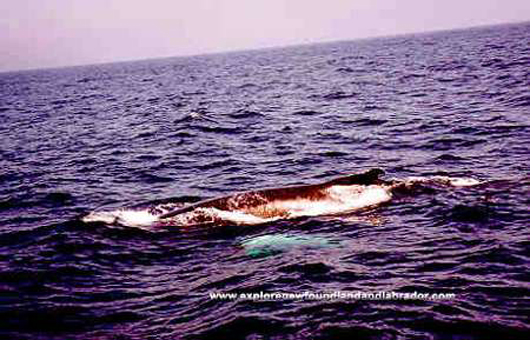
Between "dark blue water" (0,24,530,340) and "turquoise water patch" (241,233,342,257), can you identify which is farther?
"turquoise water patch" (241,233,342,257)

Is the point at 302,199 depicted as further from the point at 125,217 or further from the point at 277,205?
the point at 125,217

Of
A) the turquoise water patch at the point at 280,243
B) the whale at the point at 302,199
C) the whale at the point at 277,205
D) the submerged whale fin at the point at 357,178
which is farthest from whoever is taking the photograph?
the submerged whale fin at the point at 357,178

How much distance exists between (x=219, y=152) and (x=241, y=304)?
1440 cm

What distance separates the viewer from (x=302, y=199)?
12.8 m

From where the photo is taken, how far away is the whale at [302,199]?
1259 cm

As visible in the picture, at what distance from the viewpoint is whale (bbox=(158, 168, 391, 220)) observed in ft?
41.3

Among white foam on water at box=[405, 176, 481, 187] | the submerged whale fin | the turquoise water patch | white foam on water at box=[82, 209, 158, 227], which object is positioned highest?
the submerged whale fin

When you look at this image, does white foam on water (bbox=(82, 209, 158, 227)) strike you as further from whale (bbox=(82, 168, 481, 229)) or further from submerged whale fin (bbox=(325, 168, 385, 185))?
submerged whale fin (bbox=(325, 168, 385, 185))

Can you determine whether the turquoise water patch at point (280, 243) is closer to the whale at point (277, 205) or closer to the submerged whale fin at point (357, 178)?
the whale at point (277, 205)

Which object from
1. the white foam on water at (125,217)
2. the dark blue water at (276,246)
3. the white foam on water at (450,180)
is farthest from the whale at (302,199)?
the white foam on water at (450,180)

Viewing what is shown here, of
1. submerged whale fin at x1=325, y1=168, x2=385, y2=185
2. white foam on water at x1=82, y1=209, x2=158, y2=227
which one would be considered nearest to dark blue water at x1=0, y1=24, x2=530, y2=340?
white foam on water at x1=82, y1=209, x2=158, y2=227

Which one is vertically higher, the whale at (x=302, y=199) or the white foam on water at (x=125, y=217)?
the whale at (x=302, y=199)

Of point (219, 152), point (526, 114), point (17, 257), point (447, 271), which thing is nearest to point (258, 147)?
point (219, 152)

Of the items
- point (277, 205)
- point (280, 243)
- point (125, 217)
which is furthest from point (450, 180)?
point (125, 217)
